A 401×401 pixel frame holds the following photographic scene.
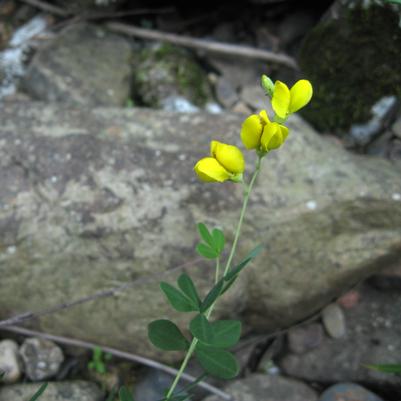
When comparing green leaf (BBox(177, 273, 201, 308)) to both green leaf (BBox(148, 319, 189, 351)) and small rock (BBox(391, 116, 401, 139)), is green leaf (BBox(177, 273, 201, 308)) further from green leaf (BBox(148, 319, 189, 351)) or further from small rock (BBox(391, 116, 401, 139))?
small rock (BBox(391, 116, 401, 139))

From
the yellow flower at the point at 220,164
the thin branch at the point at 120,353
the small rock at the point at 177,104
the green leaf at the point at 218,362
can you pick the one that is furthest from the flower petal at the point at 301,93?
the small rock at the point at 177,104

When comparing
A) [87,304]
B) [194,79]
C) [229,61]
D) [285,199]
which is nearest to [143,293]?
[87,304]

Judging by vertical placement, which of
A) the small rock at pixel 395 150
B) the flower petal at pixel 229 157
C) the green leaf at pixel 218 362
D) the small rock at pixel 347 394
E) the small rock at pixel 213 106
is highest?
the flower petal at pixel 229 157

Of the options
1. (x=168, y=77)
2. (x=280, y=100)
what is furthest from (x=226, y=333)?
(x=168, y=77)

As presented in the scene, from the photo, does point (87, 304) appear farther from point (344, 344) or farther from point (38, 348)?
point (344, 344)

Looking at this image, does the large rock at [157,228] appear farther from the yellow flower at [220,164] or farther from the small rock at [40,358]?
the yellow flower at [220,164]

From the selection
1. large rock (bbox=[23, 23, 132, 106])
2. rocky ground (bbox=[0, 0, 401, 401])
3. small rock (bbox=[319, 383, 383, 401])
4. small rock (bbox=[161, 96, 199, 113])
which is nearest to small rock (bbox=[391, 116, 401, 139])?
rocky ground (bbox=[0, 0, 401, 401])
